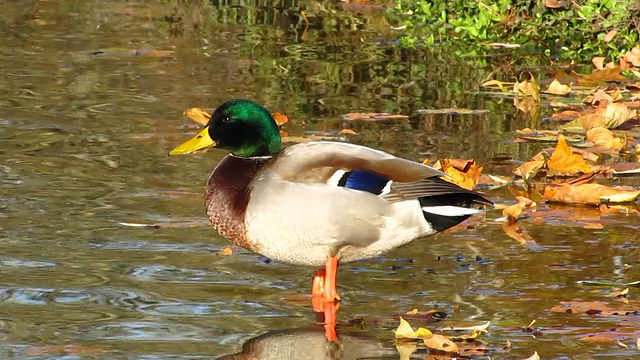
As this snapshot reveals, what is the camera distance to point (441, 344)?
15.1 ft

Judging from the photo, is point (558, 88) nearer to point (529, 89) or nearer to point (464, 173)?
point (529, 89)

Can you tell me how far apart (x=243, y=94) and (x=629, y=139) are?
2.84 metres

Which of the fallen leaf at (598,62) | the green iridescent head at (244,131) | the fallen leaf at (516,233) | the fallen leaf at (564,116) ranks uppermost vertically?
the green iridescent head at (244,131)

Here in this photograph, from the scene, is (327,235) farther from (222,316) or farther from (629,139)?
(629,139)

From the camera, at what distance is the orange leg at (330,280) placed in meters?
5.32

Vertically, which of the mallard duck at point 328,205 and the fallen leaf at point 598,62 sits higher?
the mallard duck at point 328,205

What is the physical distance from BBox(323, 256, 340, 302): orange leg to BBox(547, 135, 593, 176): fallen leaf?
2134 millimetres

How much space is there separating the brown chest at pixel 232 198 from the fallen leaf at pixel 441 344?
3.22 ft

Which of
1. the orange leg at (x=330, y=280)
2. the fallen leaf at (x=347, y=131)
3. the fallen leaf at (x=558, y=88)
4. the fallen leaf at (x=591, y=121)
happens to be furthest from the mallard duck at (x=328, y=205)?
the fallen leaf at (x=558, y=88)

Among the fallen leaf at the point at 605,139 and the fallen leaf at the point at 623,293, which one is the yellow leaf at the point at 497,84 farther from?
the fallen leaf at the point at 623,293

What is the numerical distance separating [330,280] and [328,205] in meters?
0.31

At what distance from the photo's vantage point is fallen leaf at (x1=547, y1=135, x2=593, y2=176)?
23.5 feet

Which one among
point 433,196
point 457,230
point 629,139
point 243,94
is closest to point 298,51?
point 243,94

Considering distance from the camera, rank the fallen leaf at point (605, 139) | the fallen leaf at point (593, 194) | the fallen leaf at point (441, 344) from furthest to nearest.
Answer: the fallen leaf at point (605, 139)
the fallen leaf at point (593, 194)
the fallen leaf at point (441, 344)
